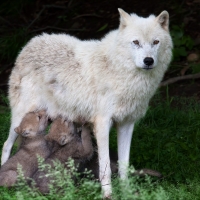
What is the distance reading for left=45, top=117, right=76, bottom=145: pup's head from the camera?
7272mm

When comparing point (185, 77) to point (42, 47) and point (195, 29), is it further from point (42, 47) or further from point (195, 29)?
point (42, 47)

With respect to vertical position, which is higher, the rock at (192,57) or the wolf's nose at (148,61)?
the rock at (192,57)

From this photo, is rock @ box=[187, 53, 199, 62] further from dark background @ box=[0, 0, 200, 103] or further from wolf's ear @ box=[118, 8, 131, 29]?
wolf's ear @ box=[118, 8, 131, 29]

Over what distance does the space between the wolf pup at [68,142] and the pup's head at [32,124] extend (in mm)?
141

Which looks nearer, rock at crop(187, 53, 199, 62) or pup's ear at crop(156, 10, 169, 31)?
pup's ear at crop(156, 10, 169, 31)

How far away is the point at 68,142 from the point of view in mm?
7285

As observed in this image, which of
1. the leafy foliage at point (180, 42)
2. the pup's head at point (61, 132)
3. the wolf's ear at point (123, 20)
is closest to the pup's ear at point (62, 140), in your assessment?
the pup's head at point (61, 132)

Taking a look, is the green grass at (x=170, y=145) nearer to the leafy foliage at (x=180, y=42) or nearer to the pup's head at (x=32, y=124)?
the pup's head at (x=32, y=124)

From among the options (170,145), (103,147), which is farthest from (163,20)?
(170,145)

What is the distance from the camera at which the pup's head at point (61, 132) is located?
727cm

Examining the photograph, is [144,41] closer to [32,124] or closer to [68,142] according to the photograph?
[68,142]

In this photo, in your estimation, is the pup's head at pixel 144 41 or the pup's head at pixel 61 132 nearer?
the pup's head at pixel 144 41

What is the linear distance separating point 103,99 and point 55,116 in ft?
2.77

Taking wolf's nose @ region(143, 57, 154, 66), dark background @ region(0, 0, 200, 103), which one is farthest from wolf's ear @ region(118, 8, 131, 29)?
dark background @ region(0, 0, 200, 103)
